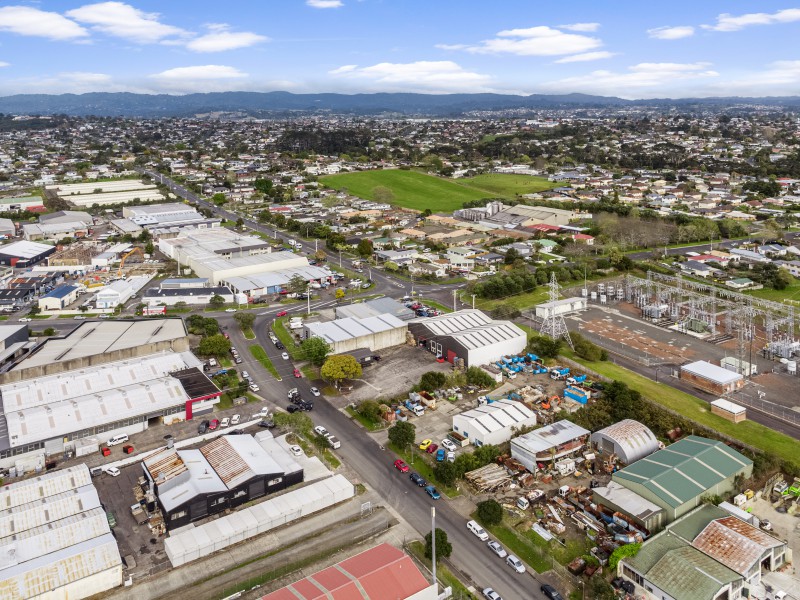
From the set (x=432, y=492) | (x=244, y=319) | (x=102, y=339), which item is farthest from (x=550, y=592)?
(x=102, y=339)

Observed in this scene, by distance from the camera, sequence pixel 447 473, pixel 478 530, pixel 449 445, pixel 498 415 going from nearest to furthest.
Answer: pixel 478 530
pixel 447 473
pixel 449 445
pixel 498 415

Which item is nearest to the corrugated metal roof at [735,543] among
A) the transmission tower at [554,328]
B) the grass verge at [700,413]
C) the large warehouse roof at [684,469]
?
the large warehouse roof at [684,469]

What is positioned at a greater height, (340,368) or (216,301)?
(340,368)

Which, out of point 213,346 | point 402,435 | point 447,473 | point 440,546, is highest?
point 213,346

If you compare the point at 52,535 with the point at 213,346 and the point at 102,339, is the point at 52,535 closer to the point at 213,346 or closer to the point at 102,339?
the point at 213,346

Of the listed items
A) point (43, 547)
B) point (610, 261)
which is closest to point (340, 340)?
point (43, 547)

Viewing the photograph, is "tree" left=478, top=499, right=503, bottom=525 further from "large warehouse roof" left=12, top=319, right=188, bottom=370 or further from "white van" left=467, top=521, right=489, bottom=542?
"large warehouse roof" left=12, top=319, right=188, bottom=370

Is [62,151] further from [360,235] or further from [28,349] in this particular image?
[28,349]

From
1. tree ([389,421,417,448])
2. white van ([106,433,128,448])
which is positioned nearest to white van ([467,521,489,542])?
tree ([389,421,417,448])
